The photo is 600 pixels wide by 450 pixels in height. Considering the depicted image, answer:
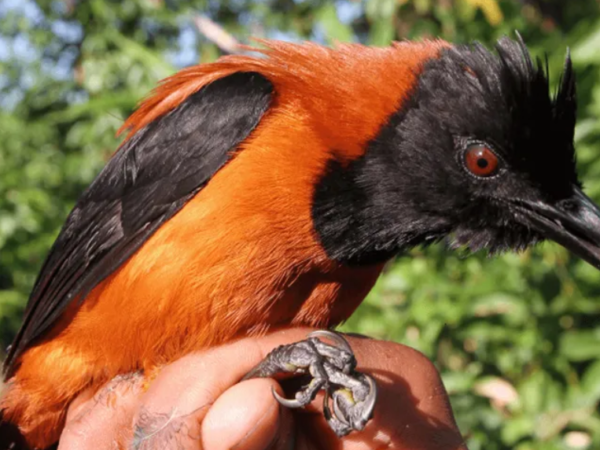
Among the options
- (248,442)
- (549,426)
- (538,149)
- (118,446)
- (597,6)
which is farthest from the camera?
(597,6)

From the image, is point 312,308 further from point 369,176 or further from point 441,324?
point 441,324

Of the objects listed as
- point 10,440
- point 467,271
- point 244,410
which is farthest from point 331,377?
point 467,271

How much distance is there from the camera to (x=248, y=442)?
2.28 meters

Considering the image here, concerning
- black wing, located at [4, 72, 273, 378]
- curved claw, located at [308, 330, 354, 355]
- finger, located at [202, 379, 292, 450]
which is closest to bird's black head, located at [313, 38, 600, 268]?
curved claw, located at [308, 330, 354, 355]

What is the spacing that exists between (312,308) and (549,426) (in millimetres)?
1714

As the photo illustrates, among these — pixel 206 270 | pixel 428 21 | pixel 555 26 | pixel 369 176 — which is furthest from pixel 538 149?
pixel 555 26

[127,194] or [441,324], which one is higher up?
[127,194]

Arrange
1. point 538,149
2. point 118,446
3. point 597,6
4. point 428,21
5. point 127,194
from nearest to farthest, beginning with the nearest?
point 538,149
point 118,446
point 127,194
point 428,21
point 597,6

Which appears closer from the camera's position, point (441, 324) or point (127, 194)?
point (127, 194)

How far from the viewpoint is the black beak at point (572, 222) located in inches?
96.3

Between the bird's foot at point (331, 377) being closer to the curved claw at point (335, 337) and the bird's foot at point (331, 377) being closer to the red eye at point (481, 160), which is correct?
the curved claw at point (335, 337)

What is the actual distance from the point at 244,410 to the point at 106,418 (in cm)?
63

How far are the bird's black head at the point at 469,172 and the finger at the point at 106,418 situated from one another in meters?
0.84

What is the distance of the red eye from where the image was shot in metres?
2.50
